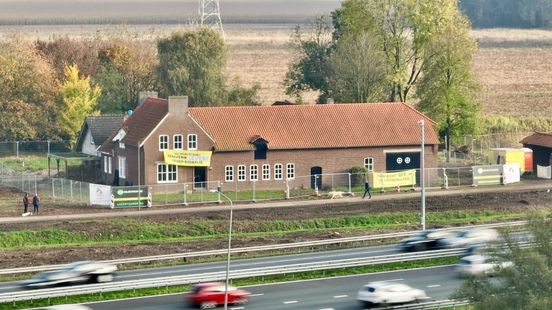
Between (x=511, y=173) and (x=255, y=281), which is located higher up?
(x=511, y=173)

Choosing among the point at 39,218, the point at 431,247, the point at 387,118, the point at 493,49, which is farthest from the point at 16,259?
the point at 493,49

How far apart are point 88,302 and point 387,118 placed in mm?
41189

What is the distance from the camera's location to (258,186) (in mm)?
86438

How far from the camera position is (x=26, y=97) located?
107 m

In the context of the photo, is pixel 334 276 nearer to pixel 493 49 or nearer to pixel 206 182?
pixel 206 182

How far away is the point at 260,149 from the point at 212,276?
29506 mm

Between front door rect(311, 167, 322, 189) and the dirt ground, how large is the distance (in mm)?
5404

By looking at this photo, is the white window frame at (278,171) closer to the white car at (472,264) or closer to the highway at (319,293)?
the highway at (319,293)

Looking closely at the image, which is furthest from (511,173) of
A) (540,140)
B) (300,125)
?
(300,125)

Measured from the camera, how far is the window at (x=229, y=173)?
282ft

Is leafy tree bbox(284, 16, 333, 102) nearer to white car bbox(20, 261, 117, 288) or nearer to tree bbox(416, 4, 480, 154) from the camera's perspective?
tree bbox(416, 4, 480, 154)

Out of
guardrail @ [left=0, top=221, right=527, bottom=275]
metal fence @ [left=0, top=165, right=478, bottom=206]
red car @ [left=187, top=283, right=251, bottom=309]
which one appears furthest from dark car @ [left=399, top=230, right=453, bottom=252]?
metal fence @ [left=0, top=165, right=478, bottom=206]

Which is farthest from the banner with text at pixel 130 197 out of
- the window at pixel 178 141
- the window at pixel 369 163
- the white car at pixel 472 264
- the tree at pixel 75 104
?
the tree at pixel 75 104

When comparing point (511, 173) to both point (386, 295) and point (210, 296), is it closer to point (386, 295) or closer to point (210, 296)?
point (386, 295)
